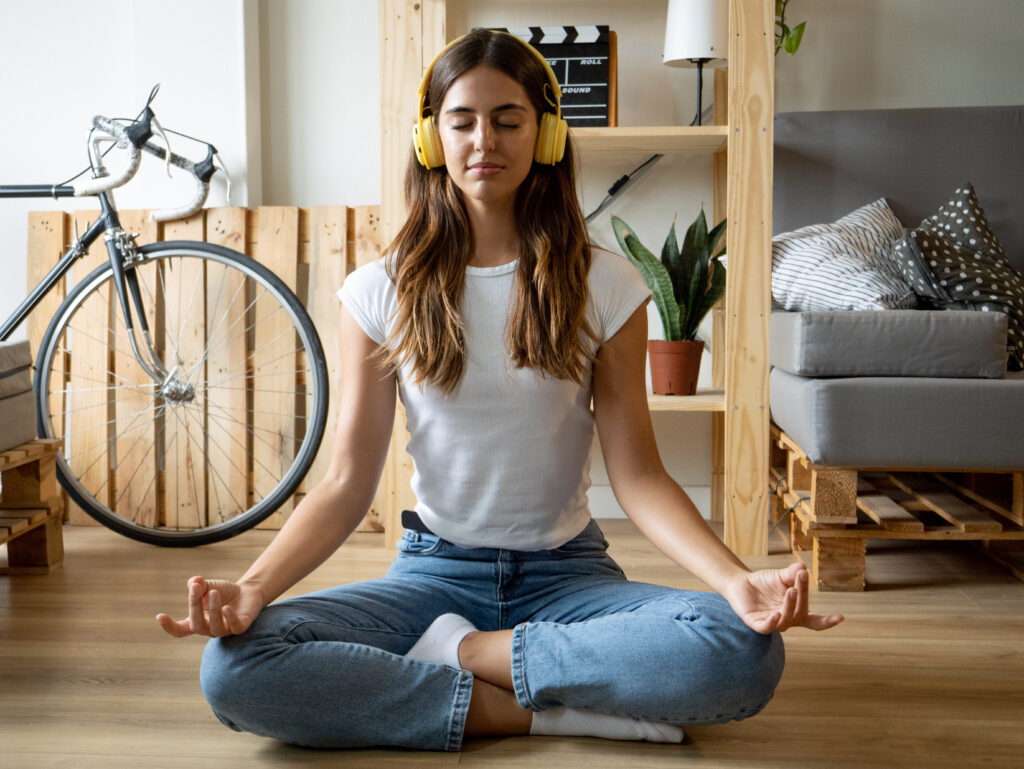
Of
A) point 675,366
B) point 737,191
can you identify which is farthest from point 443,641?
point 737,191

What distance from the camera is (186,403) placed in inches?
103

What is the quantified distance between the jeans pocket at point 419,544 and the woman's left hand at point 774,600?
0.42 m

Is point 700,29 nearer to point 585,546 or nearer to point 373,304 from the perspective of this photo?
point 373,304

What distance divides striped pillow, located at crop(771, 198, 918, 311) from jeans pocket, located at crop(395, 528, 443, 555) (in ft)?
3.89

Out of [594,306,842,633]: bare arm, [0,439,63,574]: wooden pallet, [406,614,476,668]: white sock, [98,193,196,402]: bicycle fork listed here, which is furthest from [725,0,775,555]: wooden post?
[0,439,63,574]: wooden pallet

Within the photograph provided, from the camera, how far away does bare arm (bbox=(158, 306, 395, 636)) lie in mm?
1161

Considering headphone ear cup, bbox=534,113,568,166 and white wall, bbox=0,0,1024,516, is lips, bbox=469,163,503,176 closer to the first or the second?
headphone ear cup, bbox=534,113,568,166

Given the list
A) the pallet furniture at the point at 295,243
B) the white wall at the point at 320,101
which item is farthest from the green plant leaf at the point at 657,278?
the white wall at the point at 320,101

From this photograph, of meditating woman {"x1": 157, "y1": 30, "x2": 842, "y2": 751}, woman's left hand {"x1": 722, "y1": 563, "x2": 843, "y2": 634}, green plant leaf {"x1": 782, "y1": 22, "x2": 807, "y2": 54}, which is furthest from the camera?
green plant leaf {"x1": 782, "y1": 22, "x2": 807, "y2": 54}

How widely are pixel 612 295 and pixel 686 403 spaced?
0.95m

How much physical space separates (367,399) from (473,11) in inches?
65.2

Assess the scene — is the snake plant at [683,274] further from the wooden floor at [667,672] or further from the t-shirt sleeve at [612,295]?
the t-shirt sleeve at [612,295]

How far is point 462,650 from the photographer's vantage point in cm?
130

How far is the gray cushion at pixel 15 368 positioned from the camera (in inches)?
82.8
